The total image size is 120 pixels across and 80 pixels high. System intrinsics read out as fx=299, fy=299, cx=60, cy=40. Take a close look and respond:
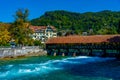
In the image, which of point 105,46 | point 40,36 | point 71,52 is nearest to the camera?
point 105,46

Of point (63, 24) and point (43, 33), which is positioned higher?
point (63, 24)

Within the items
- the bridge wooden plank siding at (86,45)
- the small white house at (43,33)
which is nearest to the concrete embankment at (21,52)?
the bridge wooden plank siding at (86,45)

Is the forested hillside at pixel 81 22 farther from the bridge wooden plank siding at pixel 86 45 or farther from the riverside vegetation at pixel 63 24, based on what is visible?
the bridge wooden plank siding at pixel 86 45

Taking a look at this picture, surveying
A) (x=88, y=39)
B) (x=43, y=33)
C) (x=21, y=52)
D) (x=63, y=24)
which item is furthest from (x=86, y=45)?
(x=63, y=24)

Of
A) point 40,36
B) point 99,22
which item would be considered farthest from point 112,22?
point 40,36

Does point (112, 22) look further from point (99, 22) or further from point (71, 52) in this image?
point (71, 52)

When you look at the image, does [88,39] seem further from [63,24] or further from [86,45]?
[63,24]
